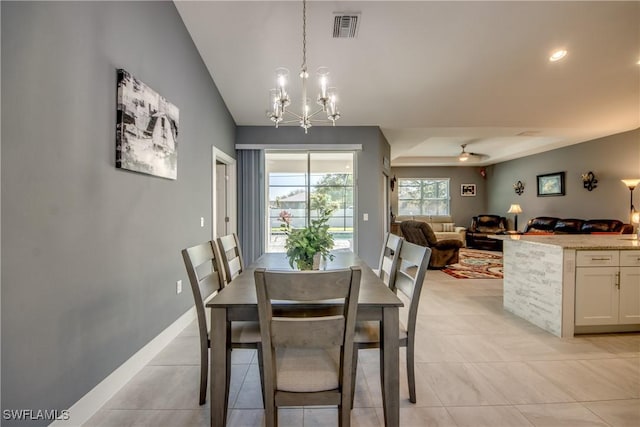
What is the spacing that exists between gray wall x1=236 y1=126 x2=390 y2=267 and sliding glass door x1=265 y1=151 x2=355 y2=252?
0.71 ft

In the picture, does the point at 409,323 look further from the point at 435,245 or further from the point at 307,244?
the point at 435,245

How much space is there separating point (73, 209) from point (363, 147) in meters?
4.16

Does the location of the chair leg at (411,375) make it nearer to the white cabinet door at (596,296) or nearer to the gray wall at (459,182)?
the white cabinet door at (596,296)

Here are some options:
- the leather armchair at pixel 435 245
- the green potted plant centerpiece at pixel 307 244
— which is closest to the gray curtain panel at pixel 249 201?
the leather armchair at pixel 435 245

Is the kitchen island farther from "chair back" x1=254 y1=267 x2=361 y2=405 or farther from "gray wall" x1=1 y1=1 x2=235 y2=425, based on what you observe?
"gray wall" x1=1 y1=1 x2=235 y2=425

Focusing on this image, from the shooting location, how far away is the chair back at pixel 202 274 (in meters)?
1.65

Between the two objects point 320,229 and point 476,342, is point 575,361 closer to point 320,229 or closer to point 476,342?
point 476,342

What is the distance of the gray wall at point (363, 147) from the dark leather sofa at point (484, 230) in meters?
4.29

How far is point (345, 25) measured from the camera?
3100mm

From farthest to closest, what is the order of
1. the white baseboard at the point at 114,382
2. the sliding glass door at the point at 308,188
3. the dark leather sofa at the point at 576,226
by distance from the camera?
1. the dark leather sofa at the point at 576,226
2. the sliding glass door at the point at 308,188
3. the white baseboard at the point at 114,382

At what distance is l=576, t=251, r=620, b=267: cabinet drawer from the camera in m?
2.69

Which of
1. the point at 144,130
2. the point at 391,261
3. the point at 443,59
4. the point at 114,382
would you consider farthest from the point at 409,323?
the point at 443,59

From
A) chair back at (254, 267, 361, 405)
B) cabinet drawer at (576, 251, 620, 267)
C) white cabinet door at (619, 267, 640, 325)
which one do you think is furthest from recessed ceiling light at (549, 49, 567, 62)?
chair back at (254, 267, 361, 405)

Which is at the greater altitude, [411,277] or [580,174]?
[580,174]
